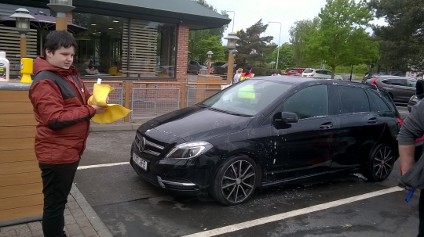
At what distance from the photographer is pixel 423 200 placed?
288 cm

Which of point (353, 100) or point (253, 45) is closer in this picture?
point (353, 100)

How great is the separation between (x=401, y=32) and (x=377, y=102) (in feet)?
90.9

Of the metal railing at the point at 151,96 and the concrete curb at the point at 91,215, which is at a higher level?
the metal railing at the point at 151,96

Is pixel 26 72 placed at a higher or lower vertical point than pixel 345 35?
lower

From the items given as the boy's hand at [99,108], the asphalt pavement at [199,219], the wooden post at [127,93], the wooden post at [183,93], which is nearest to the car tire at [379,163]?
the asphalt pavement at [199,219]

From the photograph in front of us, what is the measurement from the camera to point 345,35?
3456 cm

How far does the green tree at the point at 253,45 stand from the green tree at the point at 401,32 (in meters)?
19.8

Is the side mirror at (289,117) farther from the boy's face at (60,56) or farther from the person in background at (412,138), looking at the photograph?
the boy's face at (60,56)

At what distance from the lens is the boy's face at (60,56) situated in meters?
2.81

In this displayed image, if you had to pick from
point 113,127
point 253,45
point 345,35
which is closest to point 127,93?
point 113,127

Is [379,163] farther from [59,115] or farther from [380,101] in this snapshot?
[59,115]

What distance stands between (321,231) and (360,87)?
110 inches

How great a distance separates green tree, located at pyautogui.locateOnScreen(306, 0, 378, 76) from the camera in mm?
34469

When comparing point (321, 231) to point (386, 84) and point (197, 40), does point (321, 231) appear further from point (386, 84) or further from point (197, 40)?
point (197, 40)
